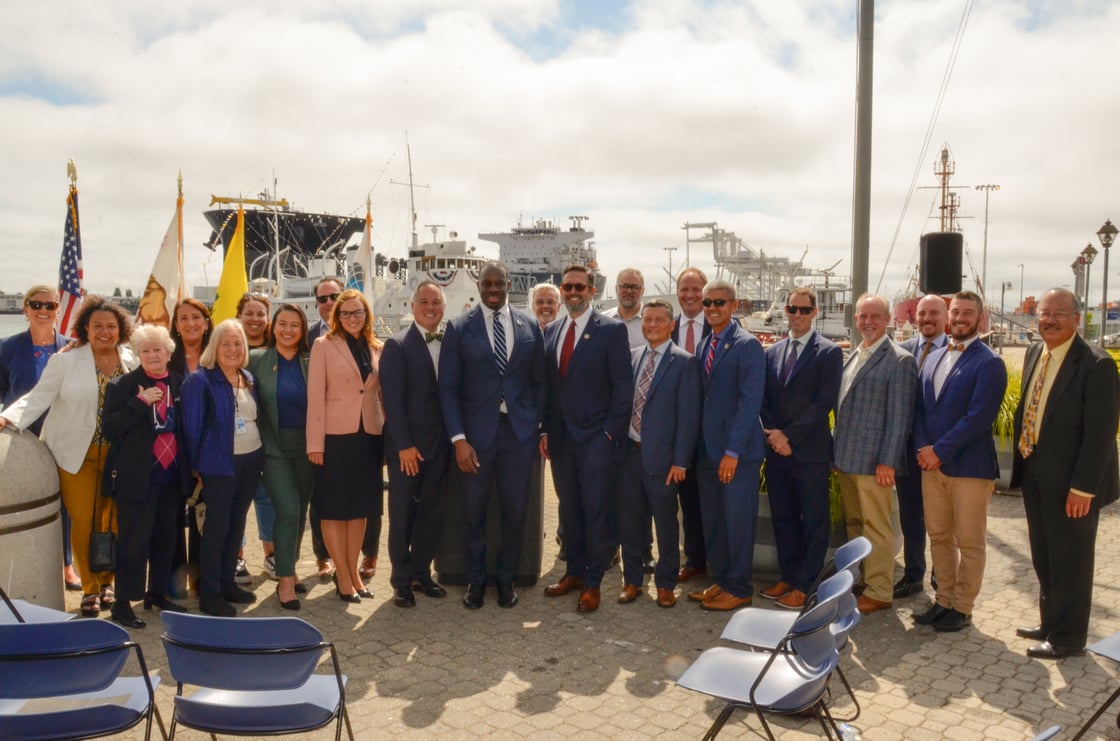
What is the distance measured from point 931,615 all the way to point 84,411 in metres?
5.73

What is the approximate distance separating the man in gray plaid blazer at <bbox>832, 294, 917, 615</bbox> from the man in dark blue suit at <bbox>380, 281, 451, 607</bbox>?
2848mm

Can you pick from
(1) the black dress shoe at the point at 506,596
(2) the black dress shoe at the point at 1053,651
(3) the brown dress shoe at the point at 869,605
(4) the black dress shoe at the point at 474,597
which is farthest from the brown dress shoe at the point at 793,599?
(4) the black dress shoe at the point at 474,597

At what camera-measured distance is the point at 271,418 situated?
18.4ft

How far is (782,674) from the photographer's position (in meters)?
3.43

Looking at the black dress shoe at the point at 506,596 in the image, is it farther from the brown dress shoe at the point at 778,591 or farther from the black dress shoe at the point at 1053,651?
the black dress shoe at the point at 1053,651

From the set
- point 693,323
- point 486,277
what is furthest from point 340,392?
point 693,323

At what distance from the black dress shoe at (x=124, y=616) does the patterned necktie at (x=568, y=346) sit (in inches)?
127

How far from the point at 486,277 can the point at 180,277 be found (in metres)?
5.33

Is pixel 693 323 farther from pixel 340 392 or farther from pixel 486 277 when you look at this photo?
pixel 340 392

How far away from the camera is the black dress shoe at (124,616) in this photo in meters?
5.11

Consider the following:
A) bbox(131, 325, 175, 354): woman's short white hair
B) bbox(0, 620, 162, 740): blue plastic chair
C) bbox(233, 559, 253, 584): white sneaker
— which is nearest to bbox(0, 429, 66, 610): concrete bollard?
bbox(131, 325, 175, 354): woman's short white hair

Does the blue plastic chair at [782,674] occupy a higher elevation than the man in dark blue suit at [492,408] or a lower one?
lower

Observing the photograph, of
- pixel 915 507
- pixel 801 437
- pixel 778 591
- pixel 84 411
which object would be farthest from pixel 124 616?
pixel 915 507

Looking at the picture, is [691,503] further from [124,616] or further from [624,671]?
[124,616]
